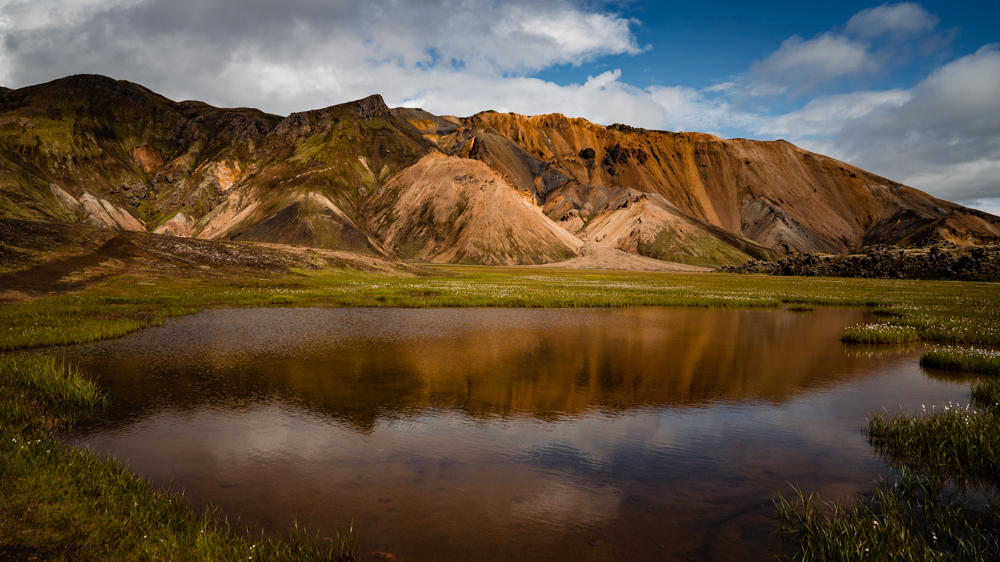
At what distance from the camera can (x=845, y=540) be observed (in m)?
Result: 6.19

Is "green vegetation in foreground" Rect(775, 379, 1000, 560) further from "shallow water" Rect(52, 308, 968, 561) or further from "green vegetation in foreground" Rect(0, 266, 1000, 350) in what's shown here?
"green vegetation in foreground" Rect(0, 266, 1000, 350)

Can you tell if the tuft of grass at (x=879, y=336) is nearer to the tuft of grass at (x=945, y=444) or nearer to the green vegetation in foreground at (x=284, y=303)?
the green vegetation in foreground at (x=284, y=303)

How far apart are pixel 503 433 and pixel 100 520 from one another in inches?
281

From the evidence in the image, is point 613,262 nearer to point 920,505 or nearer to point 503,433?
point 503,433

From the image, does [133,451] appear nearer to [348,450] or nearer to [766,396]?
[348,450]

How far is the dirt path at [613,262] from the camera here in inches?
5807

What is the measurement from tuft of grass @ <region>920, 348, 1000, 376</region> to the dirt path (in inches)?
4752

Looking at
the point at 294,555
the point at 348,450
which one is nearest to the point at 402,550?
the point at 294,555

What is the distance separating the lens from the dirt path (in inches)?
5807

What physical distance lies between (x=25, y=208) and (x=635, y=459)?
158368mm

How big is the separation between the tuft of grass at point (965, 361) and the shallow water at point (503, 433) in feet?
2.77

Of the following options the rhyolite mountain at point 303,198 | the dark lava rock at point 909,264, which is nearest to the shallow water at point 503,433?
the dark lava rock at point 909,264

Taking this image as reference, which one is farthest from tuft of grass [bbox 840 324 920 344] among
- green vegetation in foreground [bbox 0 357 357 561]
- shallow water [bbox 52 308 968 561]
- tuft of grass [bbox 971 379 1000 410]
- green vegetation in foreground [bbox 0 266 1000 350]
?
green vegetation in foreground [bbox 0 357 357 561]

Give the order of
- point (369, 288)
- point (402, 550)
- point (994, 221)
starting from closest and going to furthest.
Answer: point (402, 550) < point (369, 288) < point (994, 221)
